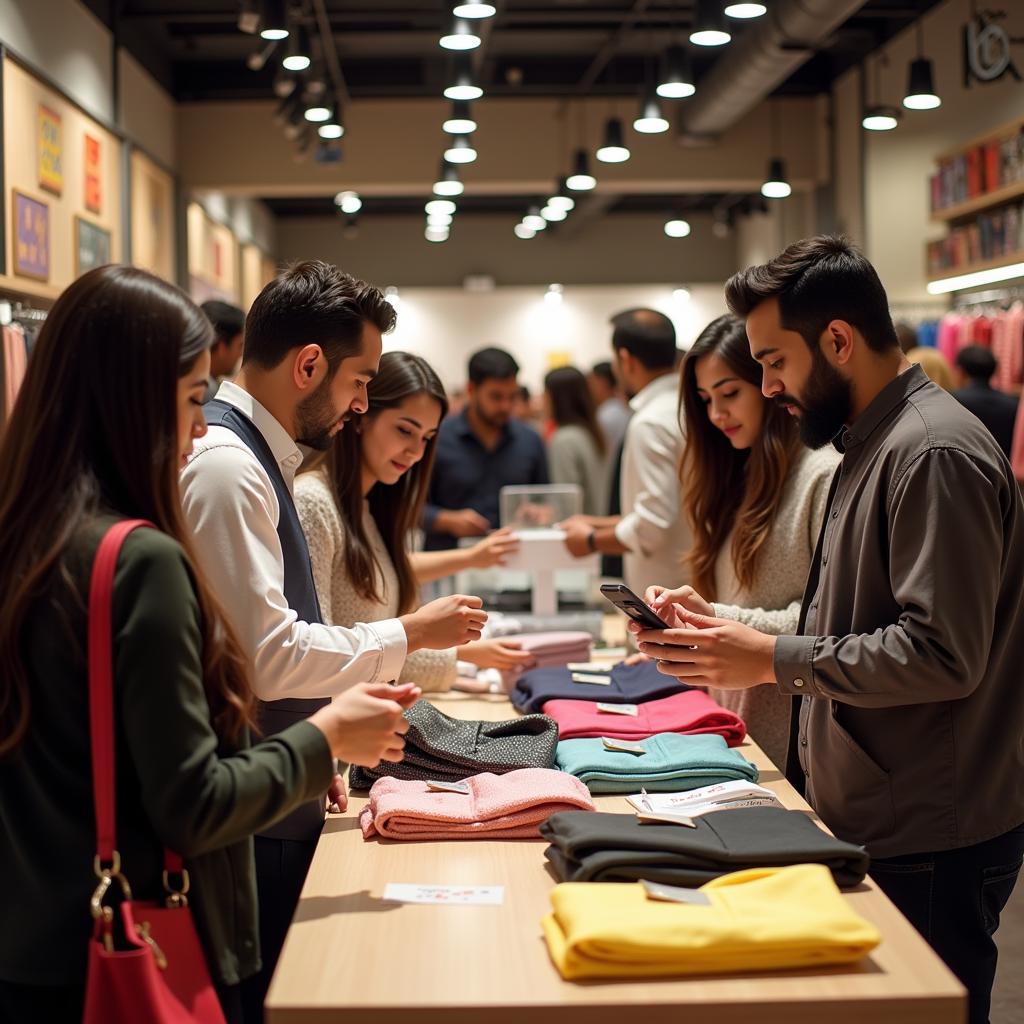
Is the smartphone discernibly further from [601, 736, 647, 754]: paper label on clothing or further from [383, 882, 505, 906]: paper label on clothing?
[383, 882, 505, 906]: paper label on clothing

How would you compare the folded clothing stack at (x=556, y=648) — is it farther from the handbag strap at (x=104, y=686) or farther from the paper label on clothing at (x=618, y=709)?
the handbag strap at (x=104, y=686)

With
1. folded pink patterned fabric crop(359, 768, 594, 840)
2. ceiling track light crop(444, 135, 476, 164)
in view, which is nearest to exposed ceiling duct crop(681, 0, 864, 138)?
ceiling track light crop(444, 135, 476, 164)

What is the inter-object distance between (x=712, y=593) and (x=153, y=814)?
6.16ft

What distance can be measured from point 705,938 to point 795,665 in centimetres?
64

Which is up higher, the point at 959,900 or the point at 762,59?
the point at 762,59

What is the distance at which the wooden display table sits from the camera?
147 centimetres

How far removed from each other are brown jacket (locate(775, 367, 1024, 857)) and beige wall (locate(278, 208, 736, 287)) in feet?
43.3

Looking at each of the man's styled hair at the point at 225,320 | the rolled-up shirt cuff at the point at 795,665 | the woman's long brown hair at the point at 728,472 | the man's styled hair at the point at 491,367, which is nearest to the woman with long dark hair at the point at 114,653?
the rolled-up shirt cuff at the point at 795,665

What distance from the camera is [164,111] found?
9.38 m

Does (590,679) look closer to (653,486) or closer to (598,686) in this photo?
(598,686)

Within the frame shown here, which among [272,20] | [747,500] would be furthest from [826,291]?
[272,20]

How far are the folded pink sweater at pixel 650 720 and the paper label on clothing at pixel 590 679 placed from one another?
0.62 feet

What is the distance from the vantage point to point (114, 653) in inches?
56.2

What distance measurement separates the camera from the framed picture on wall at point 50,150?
20.7 feet
